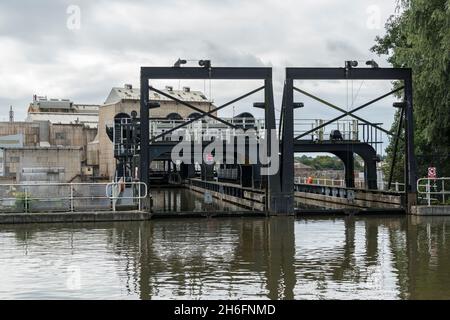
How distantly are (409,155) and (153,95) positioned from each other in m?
79.9

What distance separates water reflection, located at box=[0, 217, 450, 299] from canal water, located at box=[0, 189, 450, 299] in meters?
0.02

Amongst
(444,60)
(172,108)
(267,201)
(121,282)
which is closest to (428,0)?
(444,60)

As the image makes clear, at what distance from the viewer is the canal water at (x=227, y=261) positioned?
9.36m

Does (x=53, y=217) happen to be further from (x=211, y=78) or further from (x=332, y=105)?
(x=332, y=105)

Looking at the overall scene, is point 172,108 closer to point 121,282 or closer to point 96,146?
point 96,146

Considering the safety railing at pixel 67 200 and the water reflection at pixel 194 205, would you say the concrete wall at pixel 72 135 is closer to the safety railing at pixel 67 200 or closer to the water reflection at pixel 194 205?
the water reflection at pixel 194 205

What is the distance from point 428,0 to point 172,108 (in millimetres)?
75475

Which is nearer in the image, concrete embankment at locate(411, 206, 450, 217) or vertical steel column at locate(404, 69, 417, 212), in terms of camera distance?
concrete embankment at locate(411, 206, 450, 217)

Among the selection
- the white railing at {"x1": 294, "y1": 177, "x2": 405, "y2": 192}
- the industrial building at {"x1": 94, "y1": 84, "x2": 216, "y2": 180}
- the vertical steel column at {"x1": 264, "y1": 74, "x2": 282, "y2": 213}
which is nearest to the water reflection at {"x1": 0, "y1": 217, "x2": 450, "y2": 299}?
the vertical steel column at {"x1": 264, "y1": 74, "x2": 282, "y2": 213}

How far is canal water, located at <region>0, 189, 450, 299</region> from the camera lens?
9359 mm

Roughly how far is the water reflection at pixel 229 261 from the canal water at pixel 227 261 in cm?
2

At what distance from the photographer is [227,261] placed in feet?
40.5

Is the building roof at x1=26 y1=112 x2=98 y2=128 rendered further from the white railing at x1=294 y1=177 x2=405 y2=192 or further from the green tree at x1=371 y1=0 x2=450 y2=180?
the green tree at x1=371 y1=0 x2=450 y2=180
